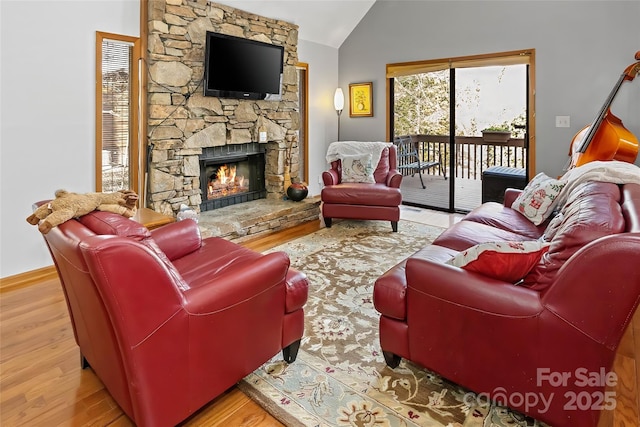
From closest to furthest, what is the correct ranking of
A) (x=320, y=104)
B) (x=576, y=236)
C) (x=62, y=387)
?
1. (x=576, y=236)
2. (x=62, y=387)
3. (x=320, y=104)

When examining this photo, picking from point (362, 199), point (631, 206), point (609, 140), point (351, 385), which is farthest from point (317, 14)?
point (351, 385)

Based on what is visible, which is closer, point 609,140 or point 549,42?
point 609,140

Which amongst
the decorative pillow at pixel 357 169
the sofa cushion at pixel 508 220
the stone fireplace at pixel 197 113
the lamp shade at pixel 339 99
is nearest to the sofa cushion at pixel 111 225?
the stone fireplace at pixel 197 113

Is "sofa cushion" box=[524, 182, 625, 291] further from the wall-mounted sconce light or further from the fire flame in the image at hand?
the wall-mounted sconce light

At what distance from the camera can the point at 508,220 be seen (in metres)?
3.19

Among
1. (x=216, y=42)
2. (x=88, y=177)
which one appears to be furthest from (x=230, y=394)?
(x=216, y=42)

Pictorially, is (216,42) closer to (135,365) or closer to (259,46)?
(259,46)

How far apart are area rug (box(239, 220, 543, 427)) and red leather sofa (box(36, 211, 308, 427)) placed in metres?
0.19

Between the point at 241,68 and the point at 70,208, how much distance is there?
325 centimetres

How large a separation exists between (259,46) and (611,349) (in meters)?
4.30

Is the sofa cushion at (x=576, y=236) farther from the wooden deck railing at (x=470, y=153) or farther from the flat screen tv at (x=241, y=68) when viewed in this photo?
the wooden deck railing at (x=470, y=153)

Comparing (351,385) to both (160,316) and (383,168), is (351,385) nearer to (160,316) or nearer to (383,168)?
(160,316)

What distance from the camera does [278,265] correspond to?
1863 mm

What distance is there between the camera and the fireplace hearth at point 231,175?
4.67 meters
